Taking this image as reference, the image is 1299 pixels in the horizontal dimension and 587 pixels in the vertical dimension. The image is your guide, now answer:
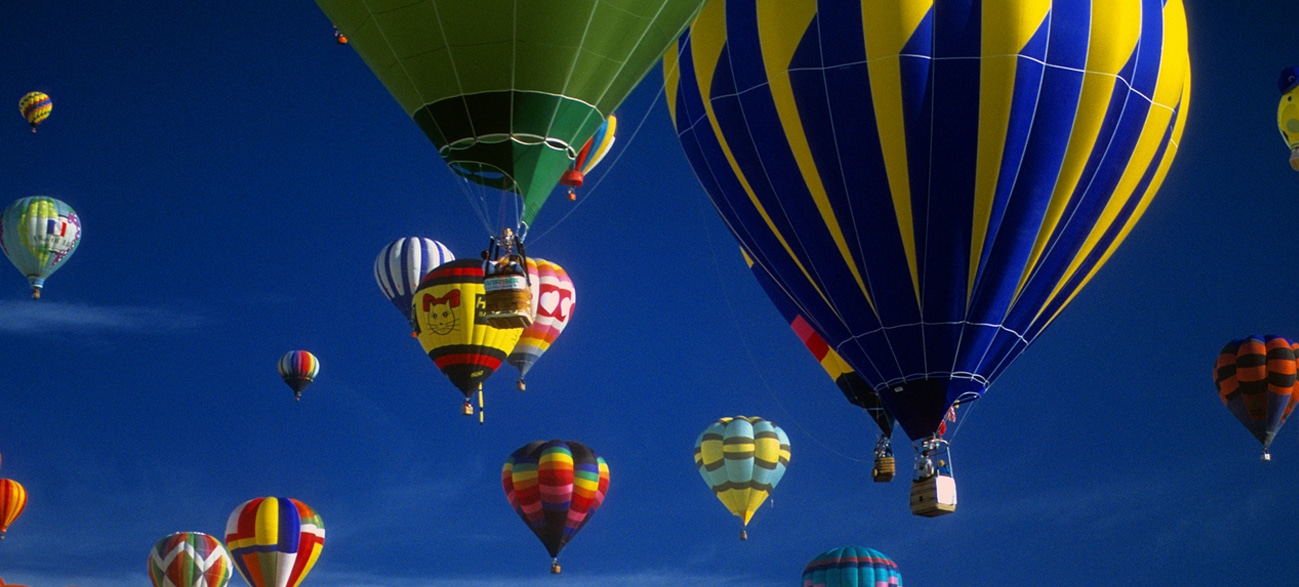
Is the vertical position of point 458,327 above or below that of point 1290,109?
below

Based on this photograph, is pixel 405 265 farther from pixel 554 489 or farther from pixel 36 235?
pixel 36 235

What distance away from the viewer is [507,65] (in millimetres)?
13781

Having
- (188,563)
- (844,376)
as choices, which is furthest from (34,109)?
(844,376)

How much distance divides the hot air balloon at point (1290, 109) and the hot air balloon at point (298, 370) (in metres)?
15.6

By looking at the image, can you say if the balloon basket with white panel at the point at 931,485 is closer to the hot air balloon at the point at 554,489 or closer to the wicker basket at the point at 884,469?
the wicker basket at the point at 884,469

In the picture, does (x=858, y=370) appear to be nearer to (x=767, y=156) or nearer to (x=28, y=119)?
(x=767, y=156)

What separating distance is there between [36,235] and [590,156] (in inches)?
374

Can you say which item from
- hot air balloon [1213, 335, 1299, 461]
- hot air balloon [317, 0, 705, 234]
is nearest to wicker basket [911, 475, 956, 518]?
hot air balloon [317, 0, 705, 234]

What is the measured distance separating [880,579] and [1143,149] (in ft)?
34.4

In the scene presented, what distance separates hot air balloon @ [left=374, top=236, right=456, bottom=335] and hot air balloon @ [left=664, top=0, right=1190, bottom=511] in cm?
986

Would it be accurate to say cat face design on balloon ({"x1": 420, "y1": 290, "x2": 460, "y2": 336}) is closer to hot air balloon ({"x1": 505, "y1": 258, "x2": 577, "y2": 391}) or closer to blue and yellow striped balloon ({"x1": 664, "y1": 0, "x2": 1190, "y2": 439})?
hot air balloon ({"x1": 505, "y1": 258, "x2": 577, "y2": 391})

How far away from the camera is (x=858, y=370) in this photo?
16469 mm

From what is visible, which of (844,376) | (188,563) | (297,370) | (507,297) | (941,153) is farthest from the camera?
(297,370)

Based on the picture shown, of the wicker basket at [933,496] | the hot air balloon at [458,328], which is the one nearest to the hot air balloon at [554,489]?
the hot air balloon at [458,328]
